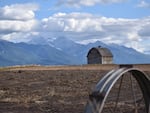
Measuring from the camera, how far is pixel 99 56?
11075 cm

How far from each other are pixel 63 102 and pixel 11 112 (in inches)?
126

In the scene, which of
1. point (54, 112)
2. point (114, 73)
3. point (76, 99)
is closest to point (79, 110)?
point (54, 112)

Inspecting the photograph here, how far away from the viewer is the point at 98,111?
820 centimetres

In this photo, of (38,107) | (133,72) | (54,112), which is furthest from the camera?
(38,107)

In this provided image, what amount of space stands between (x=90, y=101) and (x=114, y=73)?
0.79m

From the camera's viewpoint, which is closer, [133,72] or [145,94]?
[133,72]

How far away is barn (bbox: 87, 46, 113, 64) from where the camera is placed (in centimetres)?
11041

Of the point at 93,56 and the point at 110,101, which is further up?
the point at 93,56

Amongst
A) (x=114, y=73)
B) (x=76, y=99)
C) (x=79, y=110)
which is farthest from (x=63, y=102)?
(x=114, y=73)

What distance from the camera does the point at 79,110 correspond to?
57.8 ft

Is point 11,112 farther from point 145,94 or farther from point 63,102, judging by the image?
point 145,94

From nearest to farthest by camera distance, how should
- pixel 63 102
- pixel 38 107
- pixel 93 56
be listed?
pixel 38 107, pixel 63 102, pixel 93 56

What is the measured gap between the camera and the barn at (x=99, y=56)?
362ft

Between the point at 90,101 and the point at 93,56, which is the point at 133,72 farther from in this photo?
the point at 93,56
